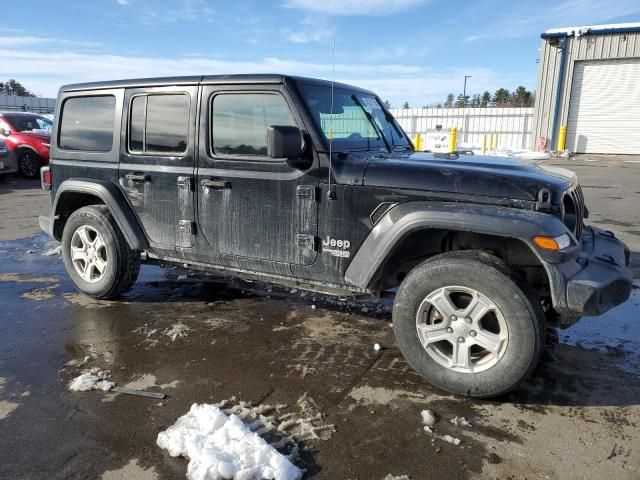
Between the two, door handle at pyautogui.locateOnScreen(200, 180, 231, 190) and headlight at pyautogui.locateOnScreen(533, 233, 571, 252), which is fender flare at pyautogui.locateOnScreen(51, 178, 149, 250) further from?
headlight at pyautogui.locateOnScreen(533, 233, 571, 252)

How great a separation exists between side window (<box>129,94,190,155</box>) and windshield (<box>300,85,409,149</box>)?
1064 millimetres

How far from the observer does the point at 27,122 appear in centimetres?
1447

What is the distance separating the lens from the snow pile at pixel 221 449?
7.67ft

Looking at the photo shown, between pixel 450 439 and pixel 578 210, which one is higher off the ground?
pixel 578 210

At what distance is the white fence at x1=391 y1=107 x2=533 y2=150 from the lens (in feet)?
84.7

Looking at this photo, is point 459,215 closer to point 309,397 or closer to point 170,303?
point 309,397

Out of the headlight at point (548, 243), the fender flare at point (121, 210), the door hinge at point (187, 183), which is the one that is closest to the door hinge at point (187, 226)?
the door hinge at point (187, 183)

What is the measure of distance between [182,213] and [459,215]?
2244 millimetres

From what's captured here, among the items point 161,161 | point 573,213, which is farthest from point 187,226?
point 573,213

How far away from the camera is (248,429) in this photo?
8.82 feet

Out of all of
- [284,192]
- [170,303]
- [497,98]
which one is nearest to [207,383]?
[284,192]

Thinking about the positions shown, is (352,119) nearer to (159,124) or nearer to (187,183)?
(187,183)

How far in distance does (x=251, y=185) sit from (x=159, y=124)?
3.63ft

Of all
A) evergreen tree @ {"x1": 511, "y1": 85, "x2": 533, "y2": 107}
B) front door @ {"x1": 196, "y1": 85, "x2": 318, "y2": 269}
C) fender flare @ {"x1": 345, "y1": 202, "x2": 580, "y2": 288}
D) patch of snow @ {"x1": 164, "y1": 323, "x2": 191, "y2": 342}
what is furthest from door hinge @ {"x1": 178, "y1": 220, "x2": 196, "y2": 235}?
evergreen tree @ {"x1": 511, "y1": 85, "x2": 533, "y2": 107}
